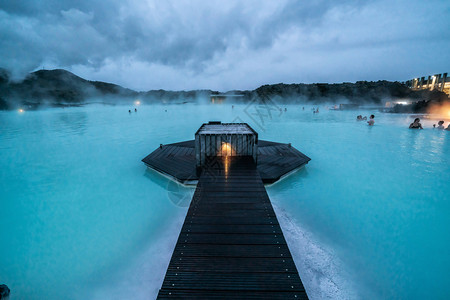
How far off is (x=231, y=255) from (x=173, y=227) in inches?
178

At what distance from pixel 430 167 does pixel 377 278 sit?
15.1 meters

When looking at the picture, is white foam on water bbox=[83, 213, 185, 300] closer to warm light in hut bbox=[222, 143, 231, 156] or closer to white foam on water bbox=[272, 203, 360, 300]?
white foam on water bbox=[272, 203, 360, 300]

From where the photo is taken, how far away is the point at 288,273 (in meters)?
3.98

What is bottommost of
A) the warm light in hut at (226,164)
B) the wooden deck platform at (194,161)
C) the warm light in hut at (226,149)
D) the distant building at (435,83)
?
the wooden deck platform at (194,161)

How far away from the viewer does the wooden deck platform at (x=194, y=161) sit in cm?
1104

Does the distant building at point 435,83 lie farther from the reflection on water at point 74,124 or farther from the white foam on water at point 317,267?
the reflection on water at point 74,124

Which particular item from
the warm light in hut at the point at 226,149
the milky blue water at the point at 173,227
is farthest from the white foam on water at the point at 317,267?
the warm light in hut at the point at 226,149

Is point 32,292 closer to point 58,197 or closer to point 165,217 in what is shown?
point 165,217

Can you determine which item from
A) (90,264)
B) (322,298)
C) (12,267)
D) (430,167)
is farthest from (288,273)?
(430,167)

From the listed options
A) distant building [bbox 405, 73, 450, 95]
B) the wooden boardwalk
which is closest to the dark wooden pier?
the wooden boardwalk

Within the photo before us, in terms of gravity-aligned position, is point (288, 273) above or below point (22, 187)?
above

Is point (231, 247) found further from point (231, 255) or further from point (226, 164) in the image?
point (226, 164)

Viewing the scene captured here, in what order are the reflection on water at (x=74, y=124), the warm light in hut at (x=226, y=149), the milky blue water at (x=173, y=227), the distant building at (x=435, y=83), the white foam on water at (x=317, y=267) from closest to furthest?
the white foam on water at (x=317, y=267)
the milky blue water at (x=173, y=227)
the warm light in hut at (x=226, y=149)
the reflection on water at (x=74, y=124)
the distant building at (x=435, y=83)

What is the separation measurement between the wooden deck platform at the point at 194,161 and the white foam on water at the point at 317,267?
3.85 meters
